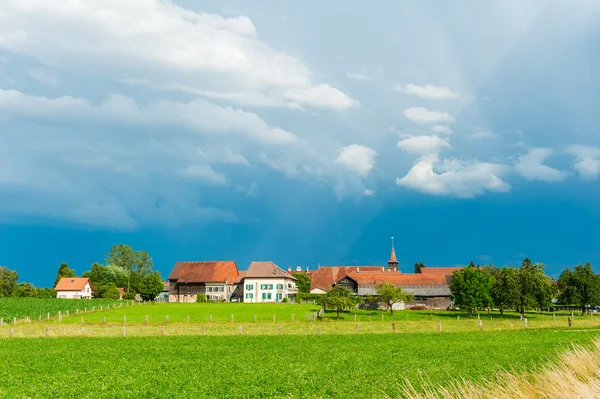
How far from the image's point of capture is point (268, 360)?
30.3 m

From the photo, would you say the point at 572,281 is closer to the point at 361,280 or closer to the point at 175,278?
the point at 361,280

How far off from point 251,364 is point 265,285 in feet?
304

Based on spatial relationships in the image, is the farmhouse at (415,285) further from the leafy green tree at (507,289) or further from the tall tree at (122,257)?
the tall tree at (122,257)

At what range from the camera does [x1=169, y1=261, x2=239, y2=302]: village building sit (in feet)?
412

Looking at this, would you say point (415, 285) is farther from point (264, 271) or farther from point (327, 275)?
point (264, 271)

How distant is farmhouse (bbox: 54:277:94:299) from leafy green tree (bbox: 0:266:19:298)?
31.5 m

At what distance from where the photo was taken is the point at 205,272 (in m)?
127

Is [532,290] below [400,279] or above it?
below

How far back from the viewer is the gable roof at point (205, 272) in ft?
413

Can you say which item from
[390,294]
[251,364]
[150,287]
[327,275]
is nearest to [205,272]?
[150,287]

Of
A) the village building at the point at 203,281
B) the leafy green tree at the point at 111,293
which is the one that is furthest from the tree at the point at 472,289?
the leafy green tree at the point at 111,293

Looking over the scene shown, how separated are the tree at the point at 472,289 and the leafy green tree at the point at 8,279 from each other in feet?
454

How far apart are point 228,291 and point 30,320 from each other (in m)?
63.3

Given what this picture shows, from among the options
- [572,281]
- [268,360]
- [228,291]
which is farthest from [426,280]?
[268,360]
